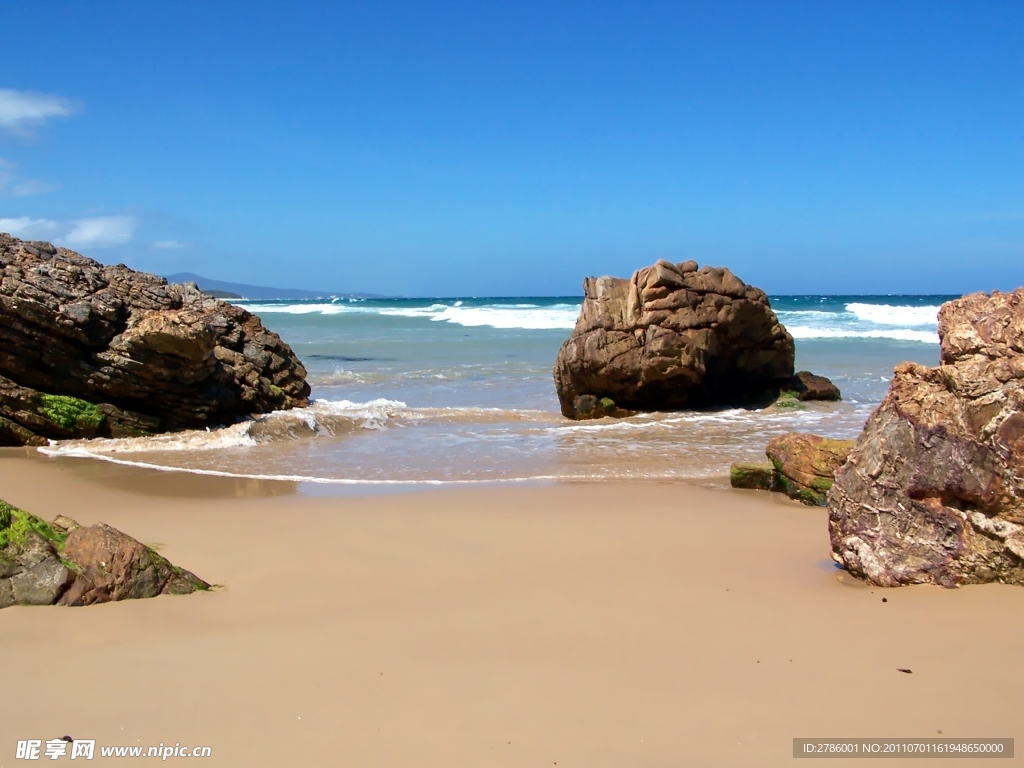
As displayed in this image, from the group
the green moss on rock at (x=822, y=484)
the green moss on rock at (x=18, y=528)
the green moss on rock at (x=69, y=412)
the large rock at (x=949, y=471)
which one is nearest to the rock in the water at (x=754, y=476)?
the green moss on rock at (x=822, y=484)

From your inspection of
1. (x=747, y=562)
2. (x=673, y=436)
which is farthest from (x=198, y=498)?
(x=673, y=436)

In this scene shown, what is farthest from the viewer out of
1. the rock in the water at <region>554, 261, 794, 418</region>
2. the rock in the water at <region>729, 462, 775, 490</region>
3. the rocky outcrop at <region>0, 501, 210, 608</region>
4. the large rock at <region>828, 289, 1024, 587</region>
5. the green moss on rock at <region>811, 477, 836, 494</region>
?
the rock in the water at <region>554, 261, 794, 418</region>

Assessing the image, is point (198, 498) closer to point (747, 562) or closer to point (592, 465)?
point (592, 465)

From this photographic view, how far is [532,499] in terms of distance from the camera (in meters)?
6.61

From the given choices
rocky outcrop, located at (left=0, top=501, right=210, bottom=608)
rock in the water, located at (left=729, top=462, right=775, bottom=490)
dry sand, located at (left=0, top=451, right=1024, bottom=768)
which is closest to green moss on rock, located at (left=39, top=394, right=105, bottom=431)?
dry sand, located at (left=0, top=451, right=1024, bottom=768)

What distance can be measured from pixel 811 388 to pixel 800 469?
6.82m

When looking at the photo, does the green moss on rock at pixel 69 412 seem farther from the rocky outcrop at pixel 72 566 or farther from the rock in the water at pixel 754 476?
the rock in the water at pixel 754 476

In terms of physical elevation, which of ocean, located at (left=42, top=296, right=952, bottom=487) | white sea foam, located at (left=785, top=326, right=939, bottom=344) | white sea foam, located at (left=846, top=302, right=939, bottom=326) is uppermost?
white sea foam, located at (left=846, top=302, right=939, bottom=326)

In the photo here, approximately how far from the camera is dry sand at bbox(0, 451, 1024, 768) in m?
2.70

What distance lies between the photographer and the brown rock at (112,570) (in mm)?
3611

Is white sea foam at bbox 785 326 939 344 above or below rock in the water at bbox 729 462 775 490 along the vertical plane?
above

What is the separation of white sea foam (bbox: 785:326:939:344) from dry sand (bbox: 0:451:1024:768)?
1117 inches

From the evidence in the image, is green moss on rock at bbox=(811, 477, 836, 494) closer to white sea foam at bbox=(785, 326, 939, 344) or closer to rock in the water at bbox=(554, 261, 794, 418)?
rock in the water at bbox=(554, 261, 794, 418)

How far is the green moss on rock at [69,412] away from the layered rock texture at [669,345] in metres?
6.05
